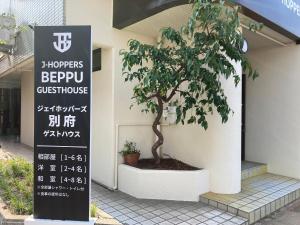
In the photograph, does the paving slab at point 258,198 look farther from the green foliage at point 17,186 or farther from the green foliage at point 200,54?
the green foliage at point 17,186

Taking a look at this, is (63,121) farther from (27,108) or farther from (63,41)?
(27,108)

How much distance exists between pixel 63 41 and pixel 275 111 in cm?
487

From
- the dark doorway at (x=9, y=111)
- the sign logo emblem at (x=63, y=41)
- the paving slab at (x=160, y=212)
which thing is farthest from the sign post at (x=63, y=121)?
the dark doorway at (x=9, y=111)

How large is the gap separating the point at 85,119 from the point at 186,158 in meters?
2.86

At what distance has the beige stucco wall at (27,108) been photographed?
31.3 feet

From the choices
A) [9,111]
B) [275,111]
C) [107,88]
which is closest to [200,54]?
[107,88]

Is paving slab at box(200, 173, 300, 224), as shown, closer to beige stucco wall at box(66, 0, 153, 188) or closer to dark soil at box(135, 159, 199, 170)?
dark soil at box(135, 159, 199, 170)

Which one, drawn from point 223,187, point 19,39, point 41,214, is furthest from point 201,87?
point 19,39

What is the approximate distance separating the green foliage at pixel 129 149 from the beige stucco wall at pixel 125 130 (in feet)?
0.28

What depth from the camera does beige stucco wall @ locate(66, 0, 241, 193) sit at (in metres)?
4.87

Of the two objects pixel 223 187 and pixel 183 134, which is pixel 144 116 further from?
pixel 223 187

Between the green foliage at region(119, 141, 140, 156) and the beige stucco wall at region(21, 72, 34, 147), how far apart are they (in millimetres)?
5054

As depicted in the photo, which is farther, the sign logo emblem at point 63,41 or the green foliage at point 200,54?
the green foliage at point 200,54

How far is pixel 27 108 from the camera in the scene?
10.1m
